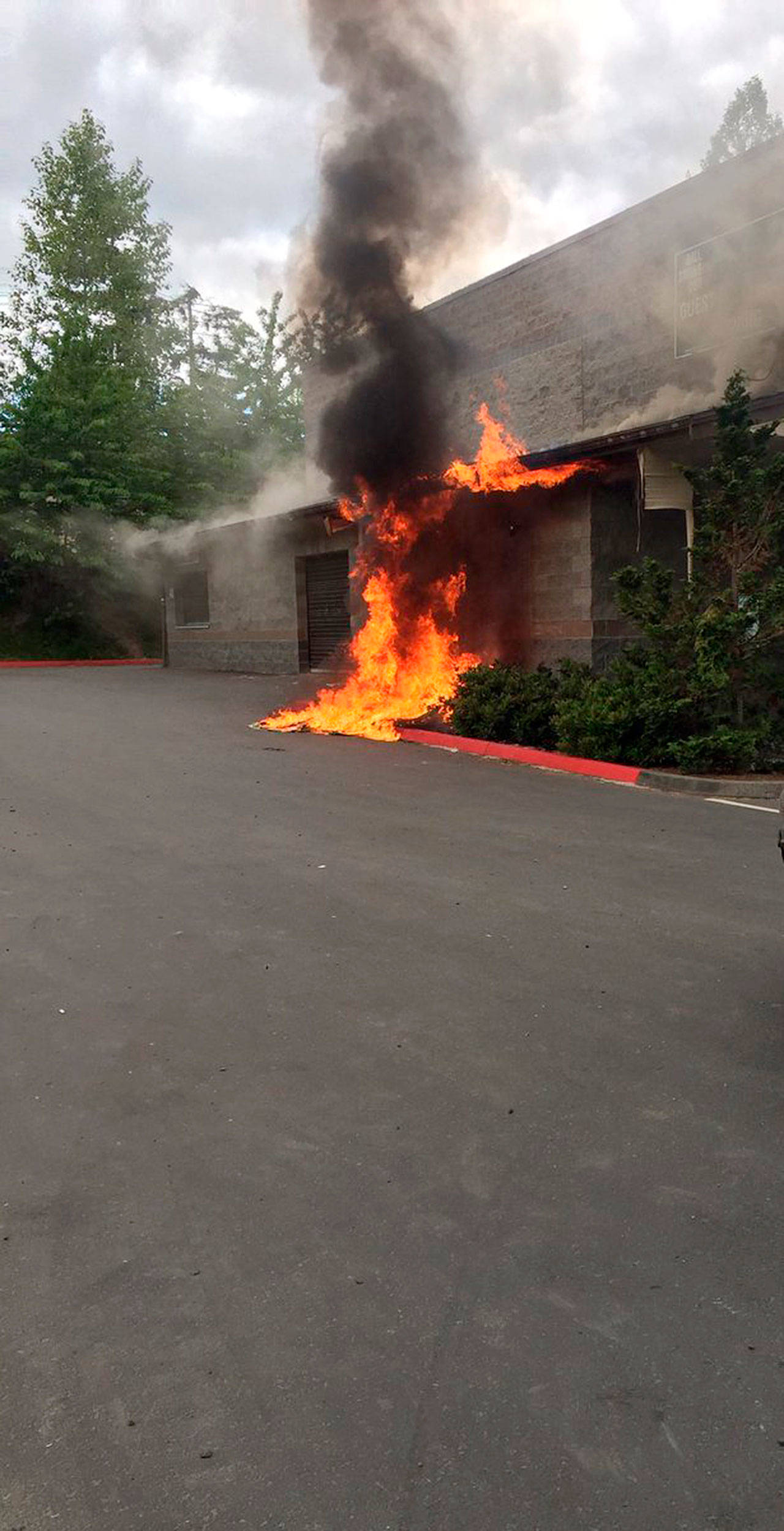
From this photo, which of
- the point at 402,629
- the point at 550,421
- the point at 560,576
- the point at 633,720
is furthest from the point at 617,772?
the point at 550,421

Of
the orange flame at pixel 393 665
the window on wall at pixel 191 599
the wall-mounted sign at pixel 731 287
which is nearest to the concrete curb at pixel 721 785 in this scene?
the orange flame at pixel 393 665

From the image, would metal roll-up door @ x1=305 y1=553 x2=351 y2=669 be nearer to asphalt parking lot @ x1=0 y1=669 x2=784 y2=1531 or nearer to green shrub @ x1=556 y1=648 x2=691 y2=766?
green shrub @ x1=556 y1=648 x2=691 y2=766

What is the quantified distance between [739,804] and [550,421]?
11.3 meters

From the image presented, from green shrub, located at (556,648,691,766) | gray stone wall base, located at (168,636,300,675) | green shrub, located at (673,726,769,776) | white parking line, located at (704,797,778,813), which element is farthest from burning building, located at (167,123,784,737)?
white parking line, located at (704,797,778,813)

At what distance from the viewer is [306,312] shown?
1648 cm

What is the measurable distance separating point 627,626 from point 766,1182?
11.3 metres

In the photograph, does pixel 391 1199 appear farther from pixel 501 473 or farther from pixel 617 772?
pixel 501 473

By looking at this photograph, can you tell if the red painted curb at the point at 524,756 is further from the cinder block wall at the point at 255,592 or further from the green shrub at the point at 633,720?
the cinder block wall at the point at 255,592

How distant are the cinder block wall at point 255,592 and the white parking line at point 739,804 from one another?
11.1m

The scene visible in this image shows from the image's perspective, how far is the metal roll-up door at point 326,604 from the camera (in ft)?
65.5

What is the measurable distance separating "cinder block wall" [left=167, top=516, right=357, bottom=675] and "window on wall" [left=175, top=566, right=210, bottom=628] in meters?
0.32

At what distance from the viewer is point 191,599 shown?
25594 millimetres

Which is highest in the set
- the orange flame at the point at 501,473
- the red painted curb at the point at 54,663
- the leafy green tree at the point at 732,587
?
the orange flame at the point at 501,473

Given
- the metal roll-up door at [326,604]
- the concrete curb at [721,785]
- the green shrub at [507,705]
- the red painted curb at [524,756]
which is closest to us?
the concrete curb at [721,785]
